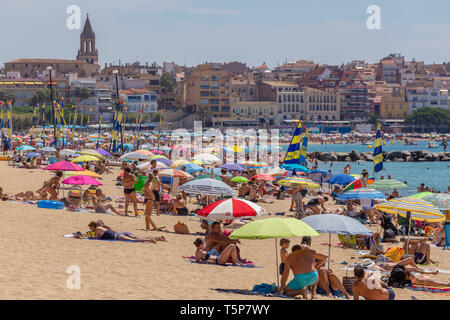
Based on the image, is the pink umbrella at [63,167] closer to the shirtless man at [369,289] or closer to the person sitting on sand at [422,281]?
the person sitting on sand at [422,281]

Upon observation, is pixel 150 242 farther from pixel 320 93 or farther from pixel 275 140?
pixel 320 93

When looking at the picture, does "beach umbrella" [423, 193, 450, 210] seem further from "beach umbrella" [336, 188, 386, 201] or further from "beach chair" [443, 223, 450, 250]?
"beach umbrella" [336, 188, 386, 201]

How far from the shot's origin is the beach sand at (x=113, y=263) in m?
9.07

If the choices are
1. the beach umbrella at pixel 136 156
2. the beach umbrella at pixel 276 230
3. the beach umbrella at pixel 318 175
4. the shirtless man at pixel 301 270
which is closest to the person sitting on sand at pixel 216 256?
the beach umbrella at pixel 276 230

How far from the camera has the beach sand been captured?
9070mm

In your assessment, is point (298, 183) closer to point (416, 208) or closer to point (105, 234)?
point (416, 208)

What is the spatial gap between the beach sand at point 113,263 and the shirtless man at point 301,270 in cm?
60

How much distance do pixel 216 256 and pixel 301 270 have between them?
243 centimetres

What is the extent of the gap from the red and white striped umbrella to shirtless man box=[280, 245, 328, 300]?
2.96 metres

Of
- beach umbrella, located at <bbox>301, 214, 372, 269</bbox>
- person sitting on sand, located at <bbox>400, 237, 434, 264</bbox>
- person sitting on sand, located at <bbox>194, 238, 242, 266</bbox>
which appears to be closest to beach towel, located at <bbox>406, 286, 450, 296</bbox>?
beach umbrella, located at <bbox>301, 214, 372, 269</bbox>

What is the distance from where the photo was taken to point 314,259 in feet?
33.7

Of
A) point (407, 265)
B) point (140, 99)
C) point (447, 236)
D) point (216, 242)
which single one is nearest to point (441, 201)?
point (447, 236)

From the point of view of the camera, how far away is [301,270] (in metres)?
9.66
